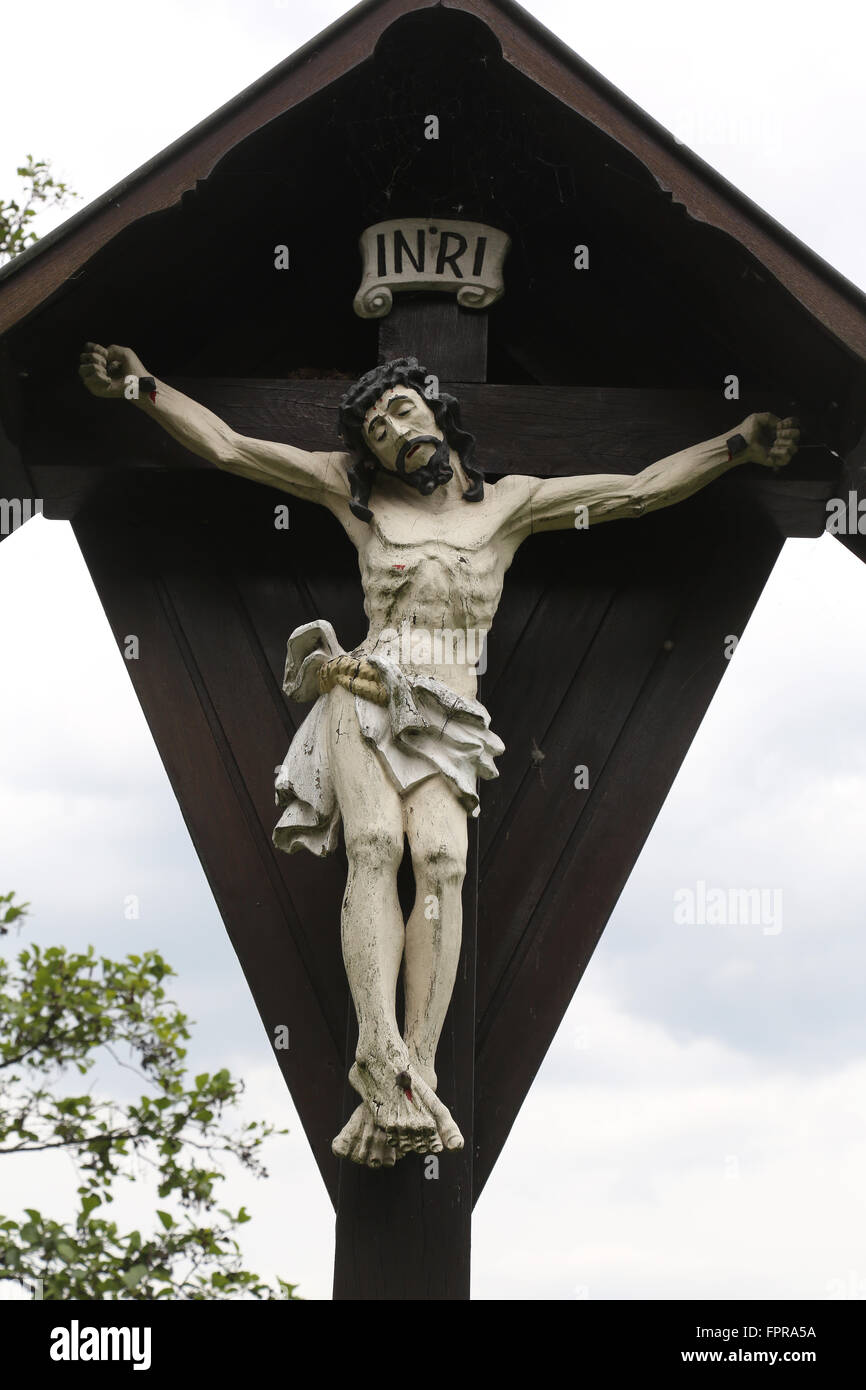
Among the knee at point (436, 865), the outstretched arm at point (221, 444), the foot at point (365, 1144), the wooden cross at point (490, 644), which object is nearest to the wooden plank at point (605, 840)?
the wooden cross at point (490, 644)

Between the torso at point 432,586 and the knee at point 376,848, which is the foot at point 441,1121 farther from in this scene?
the torso at point 432,586

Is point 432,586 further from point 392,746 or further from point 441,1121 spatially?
point 441,1121

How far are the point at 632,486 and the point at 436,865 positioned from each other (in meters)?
1.16

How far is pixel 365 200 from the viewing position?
577 centimetres

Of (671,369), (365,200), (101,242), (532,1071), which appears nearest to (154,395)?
(101,242)

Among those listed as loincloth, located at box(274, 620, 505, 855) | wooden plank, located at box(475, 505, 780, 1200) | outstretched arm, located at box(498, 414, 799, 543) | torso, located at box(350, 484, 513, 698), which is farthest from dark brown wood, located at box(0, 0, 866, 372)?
loincloth, located at box(274, 620, 505, 855)

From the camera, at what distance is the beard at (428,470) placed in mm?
5277

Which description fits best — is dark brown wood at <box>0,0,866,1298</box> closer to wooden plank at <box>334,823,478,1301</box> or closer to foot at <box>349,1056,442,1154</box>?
wooden plank at <box>334,823,478,1301</box>

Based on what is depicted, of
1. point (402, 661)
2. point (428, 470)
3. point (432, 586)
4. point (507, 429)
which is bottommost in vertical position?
point (402, 661)

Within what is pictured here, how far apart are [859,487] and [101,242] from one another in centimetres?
197

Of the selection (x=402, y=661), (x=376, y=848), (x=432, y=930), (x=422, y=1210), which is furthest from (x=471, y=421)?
(x=422, y=1210)

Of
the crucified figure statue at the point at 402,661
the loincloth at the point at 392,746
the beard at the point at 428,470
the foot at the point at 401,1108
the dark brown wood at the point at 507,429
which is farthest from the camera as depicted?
the dark brown wood at the point at 507,429

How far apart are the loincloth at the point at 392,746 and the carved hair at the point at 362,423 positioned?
51 cm

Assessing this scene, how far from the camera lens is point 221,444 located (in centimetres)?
541
